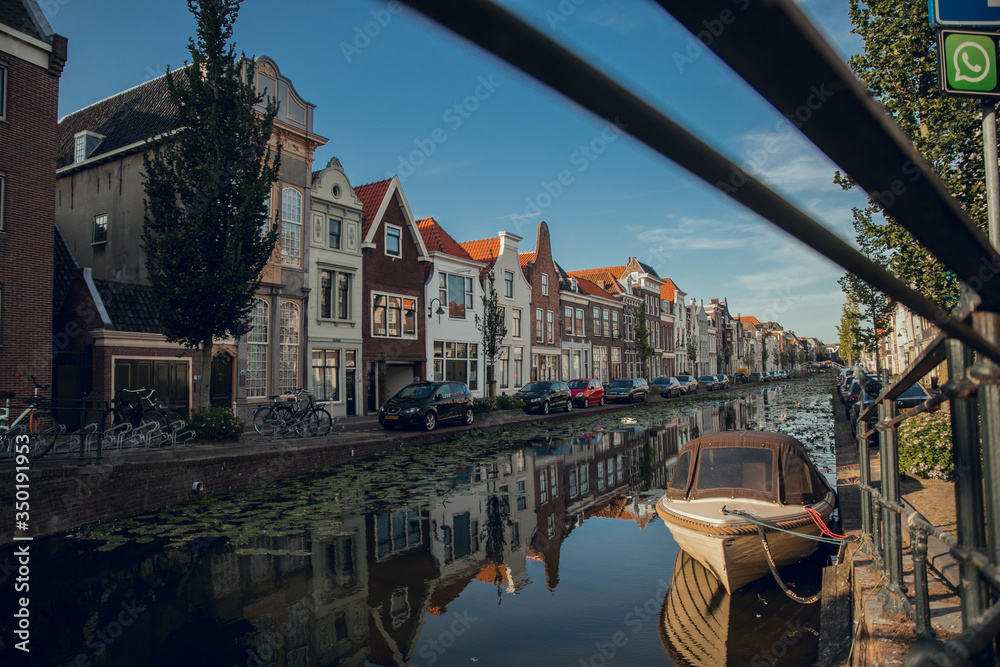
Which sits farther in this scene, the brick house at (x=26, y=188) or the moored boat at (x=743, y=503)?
the brick house at (x=26, y=188)

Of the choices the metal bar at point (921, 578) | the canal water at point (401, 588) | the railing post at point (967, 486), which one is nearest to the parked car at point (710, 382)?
the canal water at point (401, 588)

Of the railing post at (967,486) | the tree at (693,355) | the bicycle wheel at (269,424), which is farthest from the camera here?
the tree at (693,355)

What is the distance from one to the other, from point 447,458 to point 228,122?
410 inches

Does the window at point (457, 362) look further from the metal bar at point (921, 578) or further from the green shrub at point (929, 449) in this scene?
the metal bar at point (921, 578)

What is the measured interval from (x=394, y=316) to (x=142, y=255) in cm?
1077

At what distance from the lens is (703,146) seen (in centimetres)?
94

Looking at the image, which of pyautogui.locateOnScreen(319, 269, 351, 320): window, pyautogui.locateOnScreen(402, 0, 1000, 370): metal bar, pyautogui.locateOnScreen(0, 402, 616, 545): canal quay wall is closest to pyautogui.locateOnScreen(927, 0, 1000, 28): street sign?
pyautogui.locateOnScreen(402, 0, 1000, 370): metal bar

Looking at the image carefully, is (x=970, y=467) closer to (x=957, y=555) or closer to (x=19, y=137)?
(x=957, y=555)

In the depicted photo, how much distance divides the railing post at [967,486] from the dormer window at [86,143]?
90.9ft

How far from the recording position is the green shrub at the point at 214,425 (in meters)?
14.2

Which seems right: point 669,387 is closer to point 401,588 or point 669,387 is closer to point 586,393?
point 586,393

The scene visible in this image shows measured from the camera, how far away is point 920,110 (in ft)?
39.1

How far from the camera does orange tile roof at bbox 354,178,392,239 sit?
27.6 meters

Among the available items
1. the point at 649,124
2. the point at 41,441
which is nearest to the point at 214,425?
the point at 41,441
